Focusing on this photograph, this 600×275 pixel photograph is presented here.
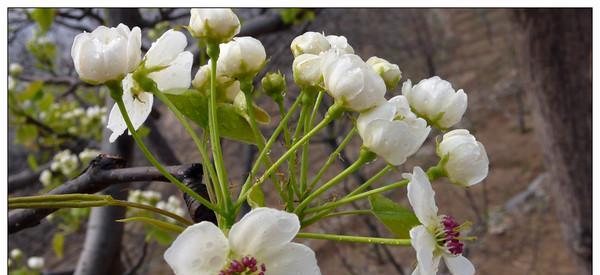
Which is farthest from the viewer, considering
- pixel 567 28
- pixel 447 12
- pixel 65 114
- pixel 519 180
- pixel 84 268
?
pixel 447 12

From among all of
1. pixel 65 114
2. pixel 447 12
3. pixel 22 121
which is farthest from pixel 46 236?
pixel 447 12

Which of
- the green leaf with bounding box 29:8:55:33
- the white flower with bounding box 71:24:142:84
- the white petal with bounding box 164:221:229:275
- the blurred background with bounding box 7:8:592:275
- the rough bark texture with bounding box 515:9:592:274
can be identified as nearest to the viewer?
the white petal with bounding box 164:221:229:275

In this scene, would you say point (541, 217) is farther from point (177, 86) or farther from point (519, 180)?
point (177, 86)

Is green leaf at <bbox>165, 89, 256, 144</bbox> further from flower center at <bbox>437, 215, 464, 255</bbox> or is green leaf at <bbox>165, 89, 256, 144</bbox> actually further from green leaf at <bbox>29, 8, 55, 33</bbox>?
green leaf at <bbox>29, 8, 55, 33</bbox>

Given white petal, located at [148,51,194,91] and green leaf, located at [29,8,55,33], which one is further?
green leaf, located at [29,8,55,33]

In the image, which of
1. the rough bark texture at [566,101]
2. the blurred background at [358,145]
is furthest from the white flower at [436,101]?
the rough bark texture at [566,101]

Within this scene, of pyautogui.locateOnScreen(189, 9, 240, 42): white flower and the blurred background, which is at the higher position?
pyautogui.locateOnScreen(189, 9, 240, 42): white flower

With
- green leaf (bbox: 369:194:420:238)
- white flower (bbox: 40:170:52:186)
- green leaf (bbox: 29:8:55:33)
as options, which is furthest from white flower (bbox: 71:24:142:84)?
white flower (bbox: 40:170:52:186)
